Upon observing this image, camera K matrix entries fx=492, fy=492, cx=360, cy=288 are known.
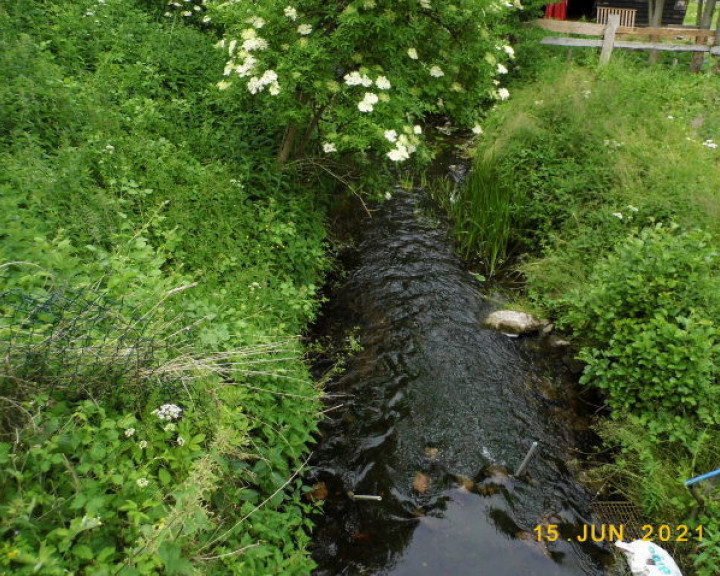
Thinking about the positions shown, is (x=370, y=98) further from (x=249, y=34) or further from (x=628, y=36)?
(x=628, y=36)

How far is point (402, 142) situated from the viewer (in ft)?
17.9

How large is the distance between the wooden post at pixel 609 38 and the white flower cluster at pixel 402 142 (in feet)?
29.5

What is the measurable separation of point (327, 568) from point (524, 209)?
18.4 feet

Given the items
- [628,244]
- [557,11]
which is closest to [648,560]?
[628,244]

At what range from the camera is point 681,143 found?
7.54 metres

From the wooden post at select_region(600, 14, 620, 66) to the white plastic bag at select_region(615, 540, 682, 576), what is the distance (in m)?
11.9

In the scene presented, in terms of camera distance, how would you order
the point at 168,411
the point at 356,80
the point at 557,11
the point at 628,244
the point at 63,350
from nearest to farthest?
the point at 63,350 → the point at 168,411 → the point at 356,80 → the point at 628,244 → the point at 557,11

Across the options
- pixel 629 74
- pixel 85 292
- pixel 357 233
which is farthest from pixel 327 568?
pixel 629 74

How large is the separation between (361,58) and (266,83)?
1.09 meters

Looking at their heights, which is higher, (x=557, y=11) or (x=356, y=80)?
(x=557, y=11)

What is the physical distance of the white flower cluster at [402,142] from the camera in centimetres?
527

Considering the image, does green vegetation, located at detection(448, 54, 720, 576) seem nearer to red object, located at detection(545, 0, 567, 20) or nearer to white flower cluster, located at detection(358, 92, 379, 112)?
white flower cluster, located at detection(358, 92, 379, 112)

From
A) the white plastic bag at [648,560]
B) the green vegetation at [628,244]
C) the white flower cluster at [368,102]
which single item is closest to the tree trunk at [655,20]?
the green vegetation at [628,244]

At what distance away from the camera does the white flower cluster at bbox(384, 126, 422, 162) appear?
527 centimetres
